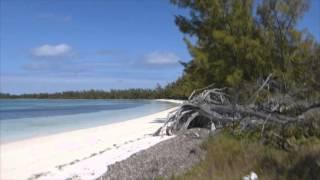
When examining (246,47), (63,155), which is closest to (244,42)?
(246,47)

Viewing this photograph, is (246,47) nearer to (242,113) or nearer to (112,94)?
(242,113)

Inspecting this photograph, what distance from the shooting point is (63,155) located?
51.1ft

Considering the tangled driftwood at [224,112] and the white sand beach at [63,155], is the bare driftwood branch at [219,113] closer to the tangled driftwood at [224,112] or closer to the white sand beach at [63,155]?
the tangled driftwood at [224,112]

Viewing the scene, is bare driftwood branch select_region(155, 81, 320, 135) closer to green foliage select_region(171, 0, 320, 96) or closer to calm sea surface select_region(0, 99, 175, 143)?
green foliage select_region(171, 0, 320, 96)

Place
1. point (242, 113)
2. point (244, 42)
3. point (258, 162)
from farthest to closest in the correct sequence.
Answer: point (244, 42) → point (242, 113) → point (258, 162)

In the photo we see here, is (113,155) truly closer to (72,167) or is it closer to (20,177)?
(72,167)

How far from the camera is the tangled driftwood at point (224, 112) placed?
1290 cm

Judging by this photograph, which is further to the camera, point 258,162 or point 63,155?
point 63,155

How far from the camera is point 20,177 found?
11523 millimetres

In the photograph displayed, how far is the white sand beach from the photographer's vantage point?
38.1 feet

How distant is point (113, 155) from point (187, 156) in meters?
3.39

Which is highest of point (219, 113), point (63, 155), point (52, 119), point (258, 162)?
point (219, 113)

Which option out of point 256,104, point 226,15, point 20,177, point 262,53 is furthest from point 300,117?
point 226,15

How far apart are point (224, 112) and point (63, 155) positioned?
18.0ft
